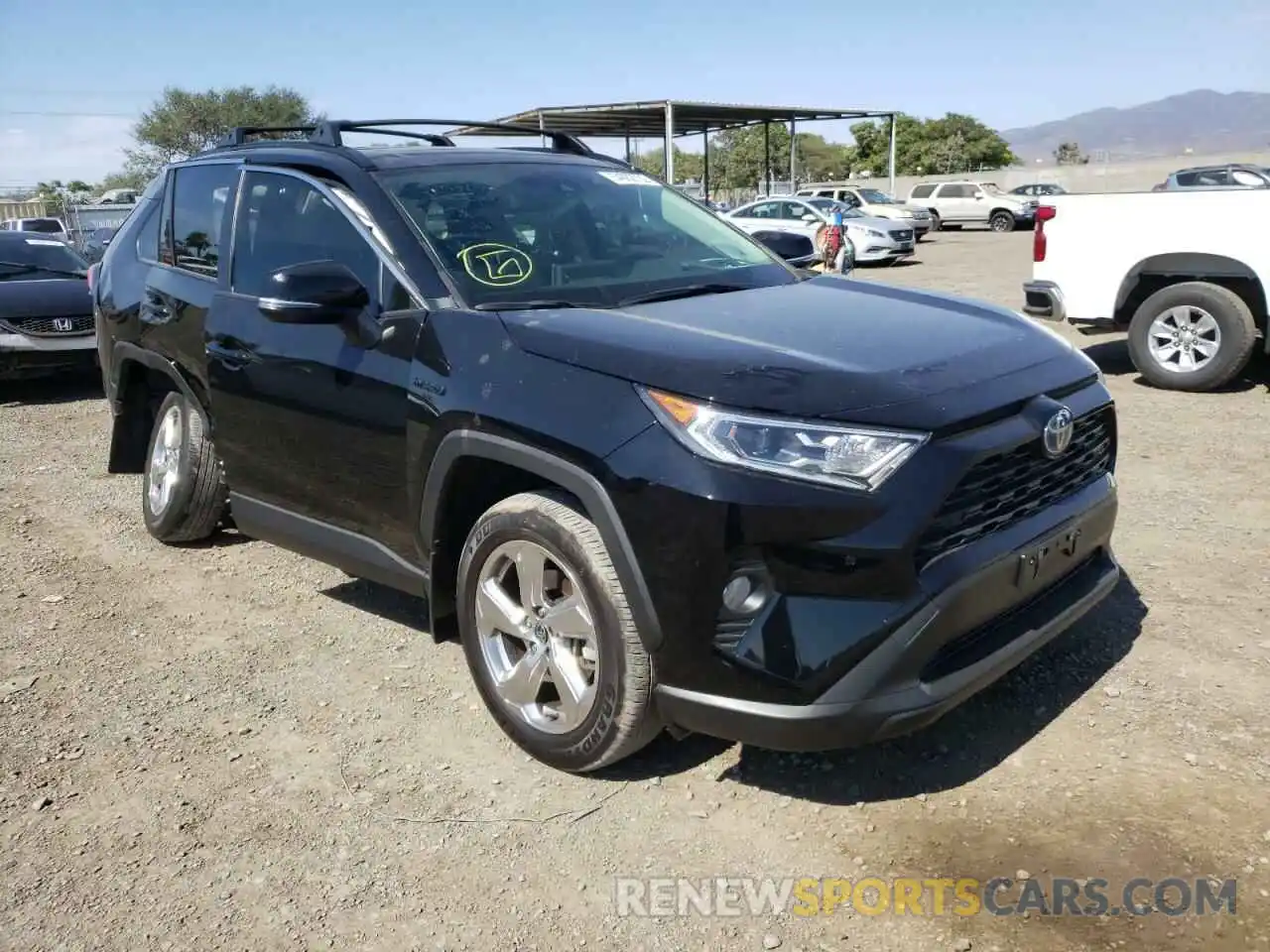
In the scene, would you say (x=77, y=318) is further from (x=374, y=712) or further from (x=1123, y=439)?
(x=1123, y=439)

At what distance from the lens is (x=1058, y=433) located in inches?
114

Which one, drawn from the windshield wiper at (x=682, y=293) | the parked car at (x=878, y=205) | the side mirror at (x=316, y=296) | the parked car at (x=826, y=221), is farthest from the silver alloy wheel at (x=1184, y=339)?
the parked car at (x=878, y=205)

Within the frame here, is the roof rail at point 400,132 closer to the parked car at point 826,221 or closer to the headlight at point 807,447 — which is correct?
the headlight at point 807,447

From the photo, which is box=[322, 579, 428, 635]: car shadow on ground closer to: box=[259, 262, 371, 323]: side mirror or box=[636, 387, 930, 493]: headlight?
box=[259, 262, 371, 323]: side mirror

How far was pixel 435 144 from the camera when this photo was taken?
4.33 meters

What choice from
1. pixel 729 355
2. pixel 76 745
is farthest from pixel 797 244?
pixel 76 745

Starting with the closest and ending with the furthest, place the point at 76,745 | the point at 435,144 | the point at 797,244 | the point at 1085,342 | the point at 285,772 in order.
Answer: the point at 285,772
the point at 76,745
the point at 435,144
the point at 797,244
the point at 1085,342

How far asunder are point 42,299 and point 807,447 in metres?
8.78

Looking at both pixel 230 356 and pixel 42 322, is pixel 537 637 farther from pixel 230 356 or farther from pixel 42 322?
pixel 42 322

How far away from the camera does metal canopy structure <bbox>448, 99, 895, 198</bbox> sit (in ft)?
94.3

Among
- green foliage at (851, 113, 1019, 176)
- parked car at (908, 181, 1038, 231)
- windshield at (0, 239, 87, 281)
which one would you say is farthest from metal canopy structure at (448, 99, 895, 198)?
green foliage at (851, 113, 1019, 176)

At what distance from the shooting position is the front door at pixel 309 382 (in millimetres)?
3402

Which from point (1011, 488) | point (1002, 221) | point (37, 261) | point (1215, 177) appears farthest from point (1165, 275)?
point (1002, 221)

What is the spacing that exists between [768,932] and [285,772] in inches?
62.6
